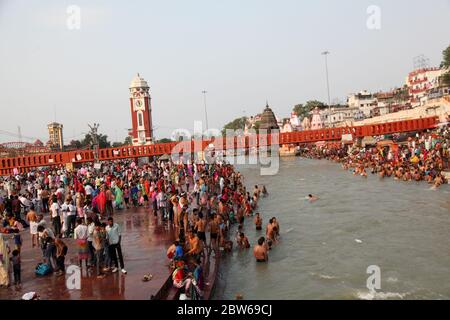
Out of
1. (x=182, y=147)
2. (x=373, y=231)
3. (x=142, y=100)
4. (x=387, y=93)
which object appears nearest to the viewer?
(x=373, y=231)

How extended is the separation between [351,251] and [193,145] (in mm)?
35911

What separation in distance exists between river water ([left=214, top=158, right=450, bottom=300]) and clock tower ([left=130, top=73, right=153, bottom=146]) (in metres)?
40.2

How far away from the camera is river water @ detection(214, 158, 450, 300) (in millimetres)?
10070

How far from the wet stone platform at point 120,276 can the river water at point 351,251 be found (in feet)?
6.06

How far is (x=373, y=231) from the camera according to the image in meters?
15.3

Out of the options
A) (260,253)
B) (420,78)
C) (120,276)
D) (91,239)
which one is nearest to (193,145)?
(260,253)

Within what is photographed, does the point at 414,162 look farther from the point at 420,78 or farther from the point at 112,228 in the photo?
the point at 420,78

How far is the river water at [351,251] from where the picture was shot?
10.1 meters

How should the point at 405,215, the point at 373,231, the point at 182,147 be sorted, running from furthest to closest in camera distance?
the point at 182,147 < the point at 405,215 < the point at 373,231

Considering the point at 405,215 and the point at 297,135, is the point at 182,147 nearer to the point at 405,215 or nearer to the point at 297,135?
the point at 297,135

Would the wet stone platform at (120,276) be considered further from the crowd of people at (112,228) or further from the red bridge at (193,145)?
the red bridge at (193,145)

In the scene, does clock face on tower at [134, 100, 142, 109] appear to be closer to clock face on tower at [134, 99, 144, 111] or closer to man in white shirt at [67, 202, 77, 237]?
clock face on tower at [134, 99, 144, 111]
